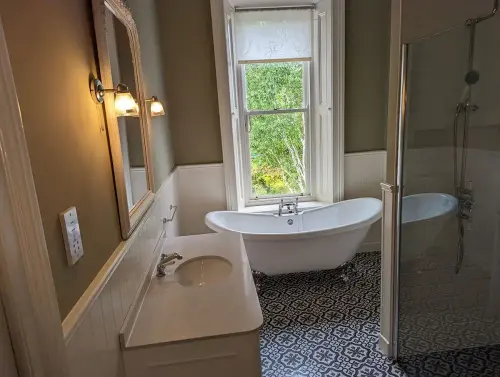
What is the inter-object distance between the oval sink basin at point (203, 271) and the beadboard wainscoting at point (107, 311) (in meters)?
0.20

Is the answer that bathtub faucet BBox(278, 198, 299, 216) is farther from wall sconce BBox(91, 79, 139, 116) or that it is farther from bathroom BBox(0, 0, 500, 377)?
wall sconce BBox(91, 79, 139, 116)

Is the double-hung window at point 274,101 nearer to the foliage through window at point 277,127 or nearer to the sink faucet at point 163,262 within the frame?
the foliage through window at point 277,127

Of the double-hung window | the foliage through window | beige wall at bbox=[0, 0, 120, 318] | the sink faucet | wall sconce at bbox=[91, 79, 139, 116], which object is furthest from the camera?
the foliage through window

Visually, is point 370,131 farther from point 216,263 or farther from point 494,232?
point 216,263

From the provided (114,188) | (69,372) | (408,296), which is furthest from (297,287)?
(69,372)

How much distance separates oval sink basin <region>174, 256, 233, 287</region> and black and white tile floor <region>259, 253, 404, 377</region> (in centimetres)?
→ 71

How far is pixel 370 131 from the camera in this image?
3416 mm

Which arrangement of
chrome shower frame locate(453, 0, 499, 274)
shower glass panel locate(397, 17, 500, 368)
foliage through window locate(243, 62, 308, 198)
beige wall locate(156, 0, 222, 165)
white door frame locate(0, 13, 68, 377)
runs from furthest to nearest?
foliage through window locate(243, 62, 308, 198) < beige wall locate(156, 0, 222, 165) < chrome shower frame locate(453, 0, 499, 274) < shower glass panel locate(397, 17, 500, 368) < white door frame locate(0, 13, 68, 377)

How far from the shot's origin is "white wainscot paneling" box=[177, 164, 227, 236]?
10.7 ft

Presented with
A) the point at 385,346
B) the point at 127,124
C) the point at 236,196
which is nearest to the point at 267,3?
the point at 236,196

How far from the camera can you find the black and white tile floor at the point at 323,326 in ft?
6.64

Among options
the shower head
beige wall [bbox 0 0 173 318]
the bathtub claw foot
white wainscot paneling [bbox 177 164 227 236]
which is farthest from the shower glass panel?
white wainscot paneling [bbox 177 164 227 236]

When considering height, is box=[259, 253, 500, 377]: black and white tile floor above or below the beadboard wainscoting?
below

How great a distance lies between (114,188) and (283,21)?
263cm
